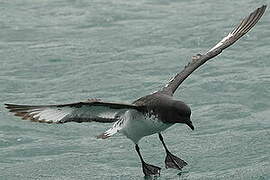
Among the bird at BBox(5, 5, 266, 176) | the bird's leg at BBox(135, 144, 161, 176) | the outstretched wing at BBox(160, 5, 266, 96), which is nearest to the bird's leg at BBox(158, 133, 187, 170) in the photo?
the bird at BBox(5, 5, 266, 176)

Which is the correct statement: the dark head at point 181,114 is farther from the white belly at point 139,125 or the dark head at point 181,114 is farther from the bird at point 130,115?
the white belly at point 139,125

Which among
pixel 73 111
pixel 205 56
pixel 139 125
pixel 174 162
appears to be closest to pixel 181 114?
pixel 139 125

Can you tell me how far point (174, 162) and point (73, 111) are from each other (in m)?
1.20

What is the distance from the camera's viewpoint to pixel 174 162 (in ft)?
28.1

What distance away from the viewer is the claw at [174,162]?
8.55 m

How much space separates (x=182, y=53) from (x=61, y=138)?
131 inches

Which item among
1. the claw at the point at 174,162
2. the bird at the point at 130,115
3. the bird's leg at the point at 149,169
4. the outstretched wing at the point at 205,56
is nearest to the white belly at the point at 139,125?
the bird at the point at 130,115

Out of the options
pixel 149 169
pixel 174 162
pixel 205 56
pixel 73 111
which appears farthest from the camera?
pixel 205 56

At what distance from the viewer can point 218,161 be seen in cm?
876

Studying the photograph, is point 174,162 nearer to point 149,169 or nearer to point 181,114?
point 149,169

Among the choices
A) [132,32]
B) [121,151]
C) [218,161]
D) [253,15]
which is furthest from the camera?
[132,32]

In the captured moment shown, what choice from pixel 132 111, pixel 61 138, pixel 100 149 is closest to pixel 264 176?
pixel 132 111

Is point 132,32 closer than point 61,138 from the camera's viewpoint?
No

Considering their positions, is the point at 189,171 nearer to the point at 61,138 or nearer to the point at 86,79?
the point at 61,138
